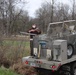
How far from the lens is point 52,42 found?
1021 cm

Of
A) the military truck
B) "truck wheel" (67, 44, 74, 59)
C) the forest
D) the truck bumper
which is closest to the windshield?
the military truck

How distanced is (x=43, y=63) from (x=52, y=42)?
34.9 inches

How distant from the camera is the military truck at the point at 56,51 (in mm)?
9859

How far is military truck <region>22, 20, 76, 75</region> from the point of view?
32.3 feet

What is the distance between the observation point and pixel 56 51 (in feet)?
32.5

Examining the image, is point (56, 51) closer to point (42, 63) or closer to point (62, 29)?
point (42, 63)

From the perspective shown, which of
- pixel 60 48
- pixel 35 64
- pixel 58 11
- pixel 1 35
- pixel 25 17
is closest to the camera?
pixel 60 48

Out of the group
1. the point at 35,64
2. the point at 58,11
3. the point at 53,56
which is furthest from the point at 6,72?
the point at 58,11

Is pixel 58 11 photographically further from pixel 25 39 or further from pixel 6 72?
pixel 6 72

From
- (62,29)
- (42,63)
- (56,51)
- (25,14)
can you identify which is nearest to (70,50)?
(56,51)

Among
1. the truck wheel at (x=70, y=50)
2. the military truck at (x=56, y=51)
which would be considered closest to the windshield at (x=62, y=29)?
the military truck at (x=56, y=51)

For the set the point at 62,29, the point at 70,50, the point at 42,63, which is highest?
the point at 62,29

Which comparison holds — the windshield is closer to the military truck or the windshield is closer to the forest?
the military truck

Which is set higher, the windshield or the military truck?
the windshield
